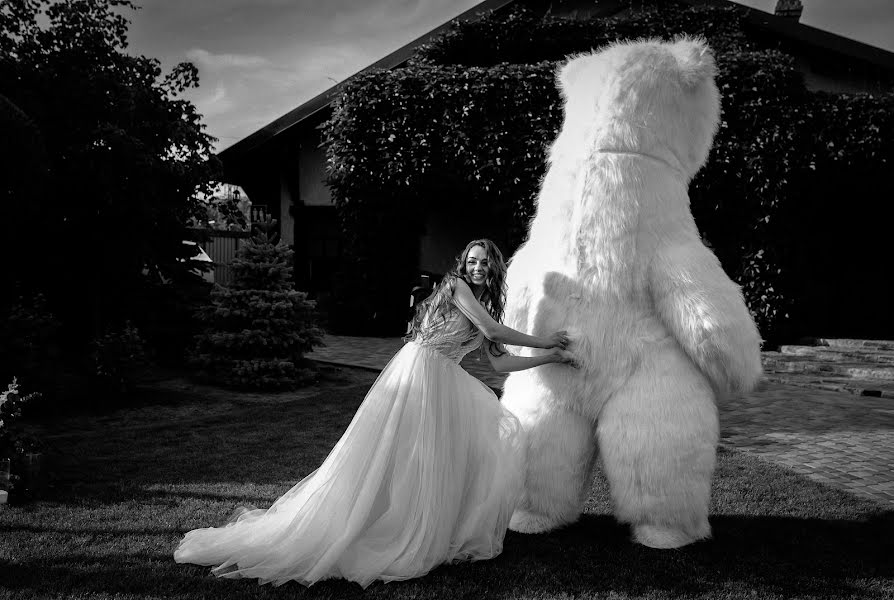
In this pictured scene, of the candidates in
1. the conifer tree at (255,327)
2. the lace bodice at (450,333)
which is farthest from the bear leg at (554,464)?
the conifer tree at (255,327)

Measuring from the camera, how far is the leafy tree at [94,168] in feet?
23.4

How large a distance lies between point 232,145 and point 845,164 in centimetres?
1066

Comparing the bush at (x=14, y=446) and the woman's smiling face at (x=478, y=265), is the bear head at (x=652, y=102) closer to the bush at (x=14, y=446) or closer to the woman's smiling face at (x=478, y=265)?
the woman's smiling face at (x=478, y=265)

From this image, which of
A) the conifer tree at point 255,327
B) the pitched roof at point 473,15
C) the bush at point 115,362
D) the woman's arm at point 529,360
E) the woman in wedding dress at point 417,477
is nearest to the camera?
the woman in wedding dress at point 417,477

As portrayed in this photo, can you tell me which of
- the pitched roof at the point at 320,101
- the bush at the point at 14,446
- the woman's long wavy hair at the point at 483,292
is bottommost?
the bush at the point at 14,446

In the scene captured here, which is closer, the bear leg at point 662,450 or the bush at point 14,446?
the bear leg at point 662,450

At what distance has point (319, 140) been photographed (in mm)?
13320

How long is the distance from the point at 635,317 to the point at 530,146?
25.2 feet

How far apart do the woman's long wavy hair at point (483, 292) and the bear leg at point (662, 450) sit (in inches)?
29.2

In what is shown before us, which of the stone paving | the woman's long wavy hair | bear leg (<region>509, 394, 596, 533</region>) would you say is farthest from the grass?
the woman's long wavy hair

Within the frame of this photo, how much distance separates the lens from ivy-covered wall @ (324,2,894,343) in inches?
384

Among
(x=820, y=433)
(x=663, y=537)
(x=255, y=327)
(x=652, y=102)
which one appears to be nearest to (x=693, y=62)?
(x=652, y=102)

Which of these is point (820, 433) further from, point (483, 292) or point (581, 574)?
point (483, 292)

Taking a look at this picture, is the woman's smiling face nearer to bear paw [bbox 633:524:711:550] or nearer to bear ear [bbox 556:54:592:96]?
bear ear [bbox 556:54:592:96]
